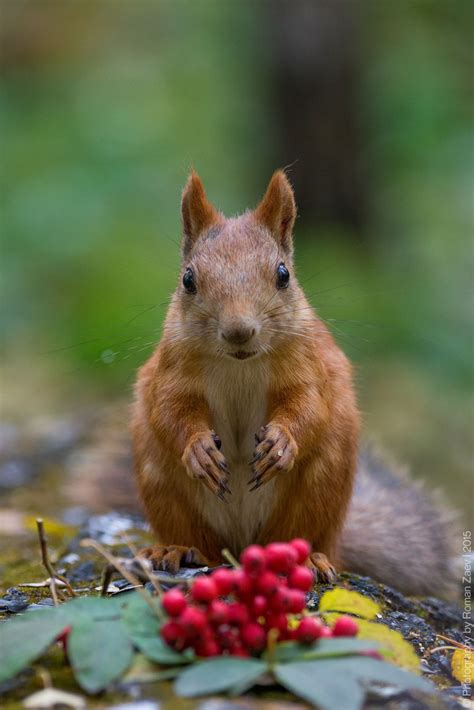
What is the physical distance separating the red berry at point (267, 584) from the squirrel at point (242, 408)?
0.60m

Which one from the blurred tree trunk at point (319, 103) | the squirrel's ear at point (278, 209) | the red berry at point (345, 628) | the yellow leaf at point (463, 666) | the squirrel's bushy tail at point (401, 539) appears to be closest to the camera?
A: the red berry at point (345, 628)

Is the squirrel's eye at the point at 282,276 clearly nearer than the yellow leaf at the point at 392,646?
No

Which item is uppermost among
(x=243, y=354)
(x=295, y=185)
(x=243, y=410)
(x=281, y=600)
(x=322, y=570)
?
(x=295, y=185)

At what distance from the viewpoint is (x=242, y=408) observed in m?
2.30

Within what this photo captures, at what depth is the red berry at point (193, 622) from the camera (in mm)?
1517

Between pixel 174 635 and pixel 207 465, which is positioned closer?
pixel 174 635

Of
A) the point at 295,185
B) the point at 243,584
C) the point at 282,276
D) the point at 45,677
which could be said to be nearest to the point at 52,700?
the point at 45,677

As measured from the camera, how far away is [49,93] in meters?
10.9

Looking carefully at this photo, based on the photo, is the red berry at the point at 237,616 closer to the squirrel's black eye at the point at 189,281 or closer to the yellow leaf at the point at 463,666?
the yellow leaf at the point at 463,666

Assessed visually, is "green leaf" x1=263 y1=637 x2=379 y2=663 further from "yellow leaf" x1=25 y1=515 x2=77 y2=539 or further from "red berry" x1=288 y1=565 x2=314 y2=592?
"yellow leaf" x1=25 y1=515 x2=77 y2=539

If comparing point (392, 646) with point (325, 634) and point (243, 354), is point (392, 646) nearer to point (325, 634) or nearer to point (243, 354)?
point (325, 634)

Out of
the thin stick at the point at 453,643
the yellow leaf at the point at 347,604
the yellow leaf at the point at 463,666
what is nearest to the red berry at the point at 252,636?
the yellow leaf at the point at 347,604

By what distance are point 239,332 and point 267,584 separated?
67cm

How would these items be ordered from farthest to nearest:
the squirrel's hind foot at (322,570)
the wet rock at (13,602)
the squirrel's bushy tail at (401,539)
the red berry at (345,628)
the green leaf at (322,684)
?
the squirrel's bushy tail at (401,539)
the squirrel's hind foot at (322,570)
the wet rock at (13,602)
the red berry at (345,628)
the green leaf at (322,684)
